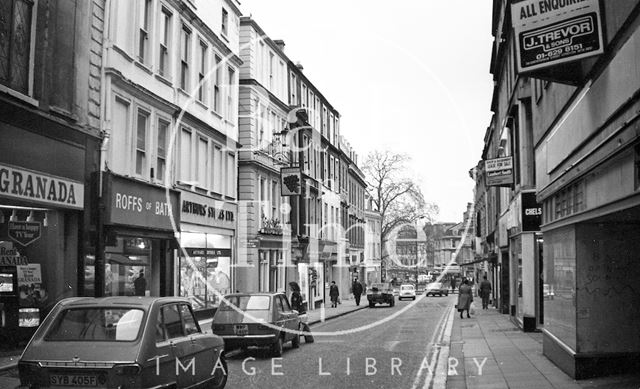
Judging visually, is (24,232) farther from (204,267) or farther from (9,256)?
(204,267)

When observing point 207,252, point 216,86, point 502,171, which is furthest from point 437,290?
point 216,86

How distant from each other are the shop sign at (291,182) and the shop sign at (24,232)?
700 inches

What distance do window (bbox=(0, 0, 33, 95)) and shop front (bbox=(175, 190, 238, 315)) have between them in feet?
29.4

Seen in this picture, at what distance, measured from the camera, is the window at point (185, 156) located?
914 inches

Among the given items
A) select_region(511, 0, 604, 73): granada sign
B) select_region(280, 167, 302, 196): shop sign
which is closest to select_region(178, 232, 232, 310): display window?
select_region(280, 167, 302, 196): shop sign

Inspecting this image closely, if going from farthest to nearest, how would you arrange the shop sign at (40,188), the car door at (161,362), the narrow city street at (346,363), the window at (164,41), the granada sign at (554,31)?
the window at (164,41), the shop sign at (40,188), the narrow city street at (346,363), the granada sign at (554,31), the car door at (161,362)

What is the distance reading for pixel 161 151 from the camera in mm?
21797

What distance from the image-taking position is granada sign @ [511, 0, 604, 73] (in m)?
9.16

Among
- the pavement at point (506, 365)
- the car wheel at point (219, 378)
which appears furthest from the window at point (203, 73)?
the car wheel at point (219, 378)

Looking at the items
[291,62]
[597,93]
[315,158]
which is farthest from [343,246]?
[597,93]

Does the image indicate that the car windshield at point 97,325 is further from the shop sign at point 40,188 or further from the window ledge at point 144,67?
the window ledge at point 144,67

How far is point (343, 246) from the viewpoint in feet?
180

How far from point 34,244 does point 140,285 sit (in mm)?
5504

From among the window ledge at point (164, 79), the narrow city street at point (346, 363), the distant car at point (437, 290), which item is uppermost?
the window ledge at point (164, 79)
